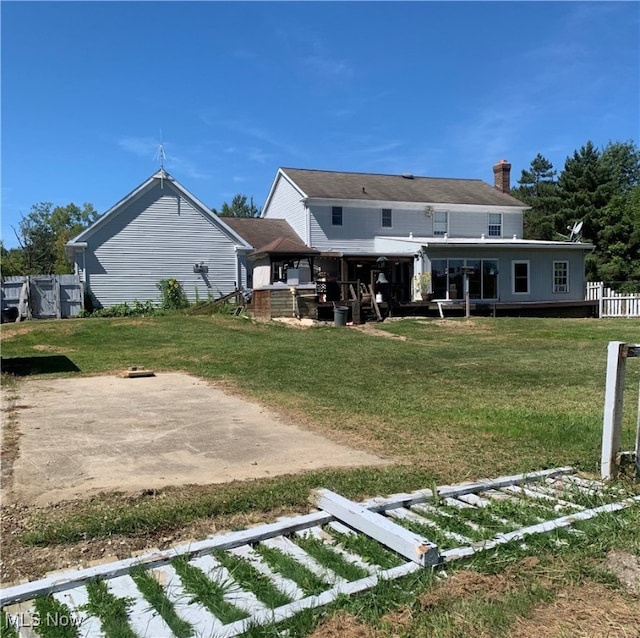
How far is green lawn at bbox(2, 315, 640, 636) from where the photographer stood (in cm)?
363

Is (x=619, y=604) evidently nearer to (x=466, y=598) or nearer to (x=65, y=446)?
(x=466, y=598)

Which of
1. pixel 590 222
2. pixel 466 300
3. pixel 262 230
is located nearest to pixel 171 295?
pixel 262 230

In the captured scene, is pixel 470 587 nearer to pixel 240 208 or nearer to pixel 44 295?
pixel 44 295

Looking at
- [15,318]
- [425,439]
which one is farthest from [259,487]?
[15,318]

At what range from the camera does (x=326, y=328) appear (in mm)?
19250

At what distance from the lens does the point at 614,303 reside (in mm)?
27219

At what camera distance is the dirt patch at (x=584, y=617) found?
2.36 metres

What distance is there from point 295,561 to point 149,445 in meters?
2.86

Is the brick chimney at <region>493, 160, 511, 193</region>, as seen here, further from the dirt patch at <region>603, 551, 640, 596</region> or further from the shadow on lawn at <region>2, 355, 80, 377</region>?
the dirt patch at <region>603, 551, 640, 596</region>

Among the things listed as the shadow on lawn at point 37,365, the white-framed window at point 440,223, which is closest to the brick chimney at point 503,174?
the white-framed window at point 440,223

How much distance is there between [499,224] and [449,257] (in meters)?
8.55

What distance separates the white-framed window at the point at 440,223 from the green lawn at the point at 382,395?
1213 cm

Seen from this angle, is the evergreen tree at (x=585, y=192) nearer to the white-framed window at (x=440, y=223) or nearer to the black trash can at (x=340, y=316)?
the white-framed window at (x=440, y=223)

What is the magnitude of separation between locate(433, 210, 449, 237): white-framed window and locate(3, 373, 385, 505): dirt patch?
24784 mm
